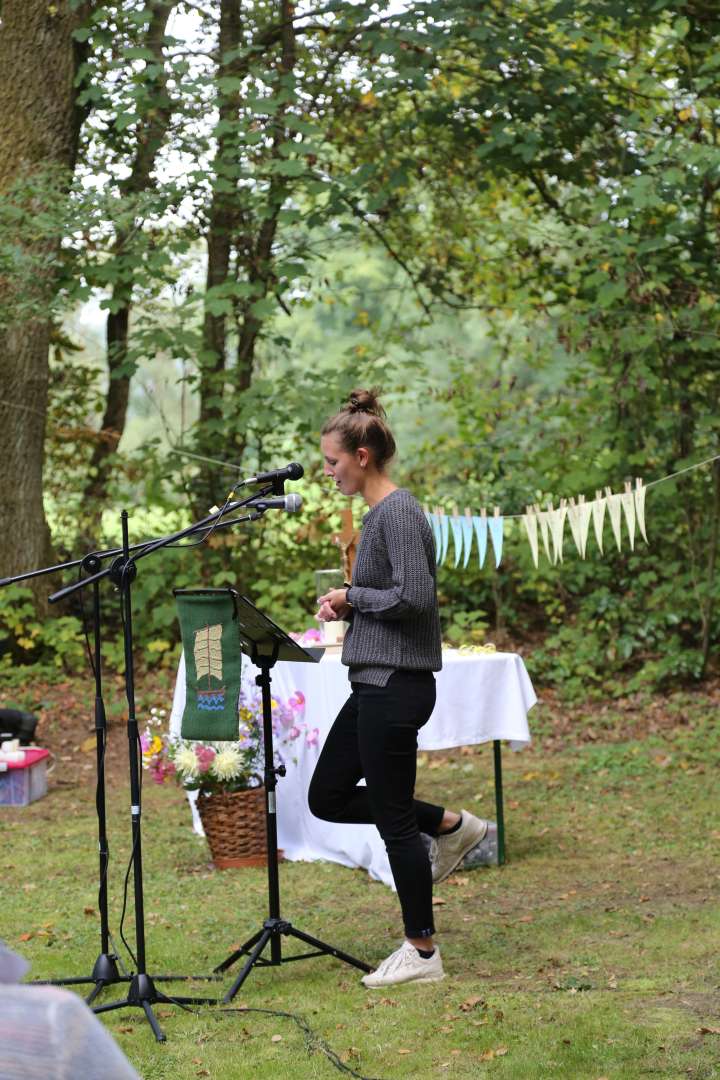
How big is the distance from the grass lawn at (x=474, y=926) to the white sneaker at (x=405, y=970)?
0.04m

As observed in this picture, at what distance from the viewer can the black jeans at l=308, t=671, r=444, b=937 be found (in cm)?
382

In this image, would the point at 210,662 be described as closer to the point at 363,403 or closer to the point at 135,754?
the point at 135,754

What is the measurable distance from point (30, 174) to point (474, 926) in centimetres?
607

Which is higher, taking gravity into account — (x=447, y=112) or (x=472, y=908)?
(x=447, y=112)

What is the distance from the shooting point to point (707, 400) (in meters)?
9.02

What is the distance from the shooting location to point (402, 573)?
3.76 m

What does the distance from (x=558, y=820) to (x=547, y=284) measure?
458 cm

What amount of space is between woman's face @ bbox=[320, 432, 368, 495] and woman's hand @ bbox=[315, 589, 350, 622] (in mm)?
307

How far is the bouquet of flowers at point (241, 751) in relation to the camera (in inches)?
218

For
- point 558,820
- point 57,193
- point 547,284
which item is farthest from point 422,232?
point 558,820

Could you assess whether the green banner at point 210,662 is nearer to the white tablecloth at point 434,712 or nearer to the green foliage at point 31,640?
the white tablecloth at point 434,712

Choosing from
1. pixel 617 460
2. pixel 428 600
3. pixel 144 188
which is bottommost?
pixel 428 600

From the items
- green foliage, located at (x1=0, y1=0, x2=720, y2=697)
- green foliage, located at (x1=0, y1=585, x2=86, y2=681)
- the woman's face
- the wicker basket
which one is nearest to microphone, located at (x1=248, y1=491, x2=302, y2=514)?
the woman's face

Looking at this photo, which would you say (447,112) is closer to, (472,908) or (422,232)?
(422,232)
